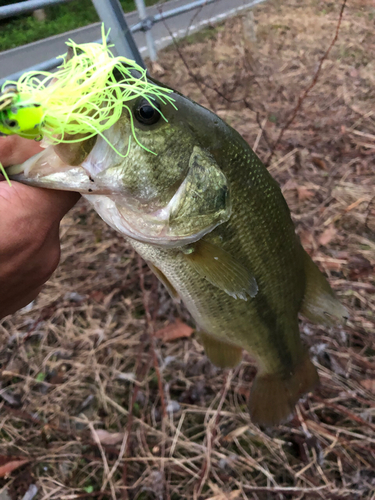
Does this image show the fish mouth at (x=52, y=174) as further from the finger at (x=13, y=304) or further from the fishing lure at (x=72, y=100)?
the finger at (x=13, y=304)

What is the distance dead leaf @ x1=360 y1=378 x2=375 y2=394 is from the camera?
188cm

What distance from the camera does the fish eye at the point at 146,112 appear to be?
31.1 inches

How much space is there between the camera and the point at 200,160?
0.91m

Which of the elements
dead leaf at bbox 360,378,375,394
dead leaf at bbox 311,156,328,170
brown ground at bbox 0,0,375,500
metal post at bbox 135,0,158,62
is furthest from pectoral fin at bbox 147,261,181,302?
metal post at bbox 135,0,158,62

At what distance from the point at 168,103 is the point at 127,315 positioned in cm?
170

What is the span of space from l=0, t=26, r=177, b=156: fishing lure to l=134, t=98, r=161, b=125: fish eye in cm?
3

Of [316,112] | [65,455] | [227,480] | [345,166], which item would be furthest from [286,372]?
[316,112]

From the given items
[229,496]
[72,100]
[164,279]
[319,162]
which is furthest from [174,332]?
[319,162]

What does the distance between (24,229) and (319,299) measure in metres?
1.17

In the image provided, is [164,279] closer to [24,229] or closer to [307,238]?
[24,229]

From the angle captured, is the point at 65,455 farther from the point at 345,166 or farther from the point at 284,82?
the point at 284,82

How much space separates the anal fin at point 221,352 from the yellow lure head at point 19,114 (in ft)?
3.80

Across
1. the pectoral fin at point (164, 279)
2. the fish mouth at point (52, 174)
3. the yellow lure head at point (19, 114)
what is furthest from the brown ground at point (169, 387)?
the yellow lure head at point (19, 114)

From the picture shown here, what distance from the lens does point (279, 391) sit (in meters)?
1.55
